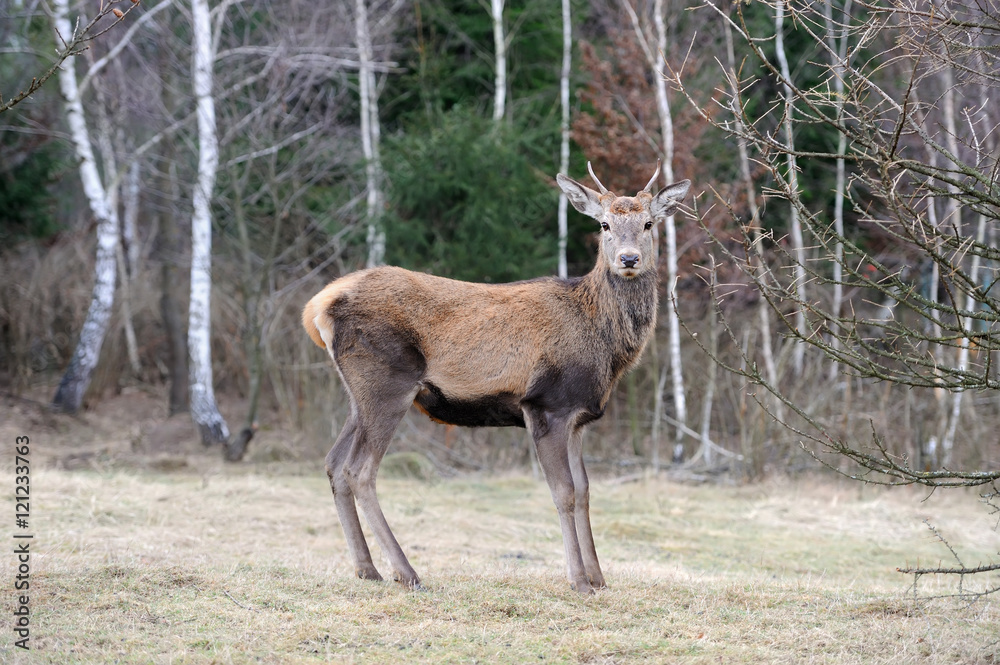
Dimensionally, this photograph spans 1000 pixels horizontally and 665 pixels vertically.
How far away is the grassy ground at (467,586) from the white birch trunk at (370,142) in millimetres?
5568

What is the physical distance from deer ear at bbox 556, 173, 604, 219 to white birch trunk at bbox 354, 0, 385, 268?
889 centimetres

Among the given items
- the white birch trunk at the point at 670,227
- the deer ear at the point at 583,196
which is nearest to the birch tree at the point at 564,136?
the white birch trunk at the point at 670,227

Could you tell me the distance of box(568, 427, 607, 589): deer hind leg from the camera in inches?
267

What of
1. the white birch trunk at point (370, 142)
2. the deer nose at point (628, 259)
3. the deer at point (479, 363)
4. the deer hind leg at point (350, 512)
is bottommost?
the deer hind leg at point (350, 512)

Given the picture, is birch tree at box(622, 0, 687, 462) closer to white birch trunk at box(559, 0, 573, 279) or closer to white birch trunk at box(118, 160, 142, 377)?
white birch trunk at box(559, 0, 573, 279)

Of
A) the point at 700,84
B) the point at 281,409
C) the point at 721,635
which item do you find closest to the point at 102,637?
the point at 721,635

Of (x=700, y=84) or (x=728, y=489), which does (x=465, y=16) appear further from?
(x=728, y=489)

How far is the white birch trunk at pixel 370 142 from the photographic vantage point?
16594 mm

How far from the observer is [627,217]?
23.8ft

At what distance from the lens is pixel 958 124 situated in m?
A: 17.0

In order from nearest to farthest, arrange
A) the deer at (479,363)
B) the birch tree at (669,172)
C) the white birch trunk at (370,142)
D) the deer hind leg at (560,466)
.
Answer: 1. the deer hind leg at (560,466)
2. the deer at (479,363)
3. the birch tree at (669,172)
4. the white birch trunk at (370,142)

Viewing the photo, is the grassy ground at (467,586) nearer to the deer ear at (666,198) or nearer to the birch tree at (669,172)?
the deer ear at (666,198)

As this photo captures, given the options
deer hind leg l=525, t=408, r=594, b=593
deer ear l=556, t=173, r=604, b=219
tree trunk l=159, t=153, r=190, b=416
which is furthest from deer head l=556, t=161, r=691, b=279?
tree trunk l=159, t=153, r=190, b=416

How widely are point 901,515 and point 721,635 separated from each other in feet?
26.0
